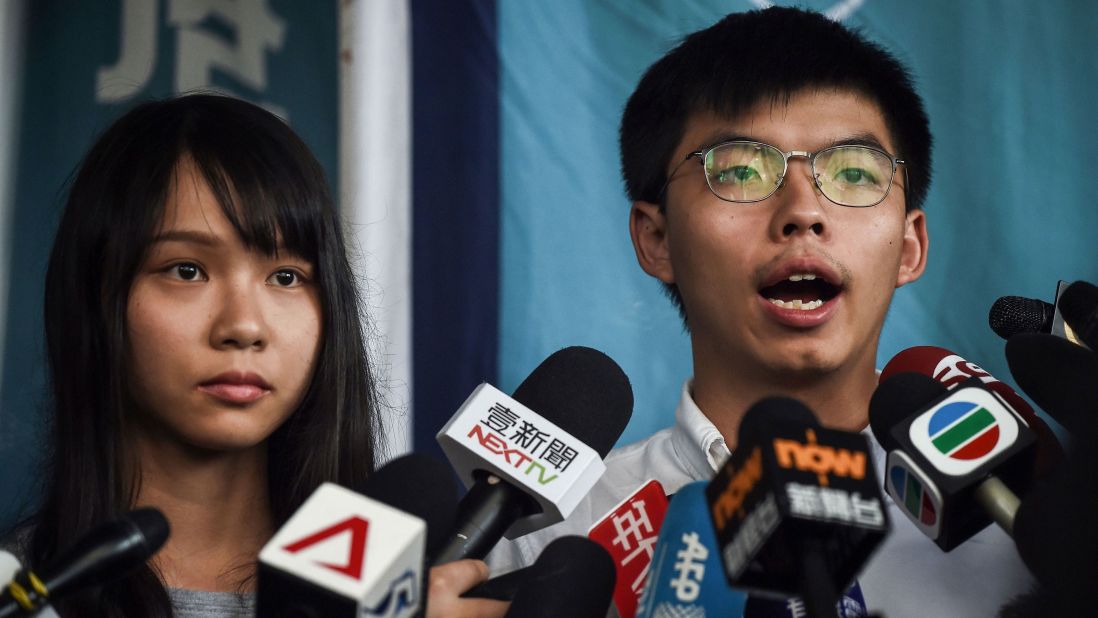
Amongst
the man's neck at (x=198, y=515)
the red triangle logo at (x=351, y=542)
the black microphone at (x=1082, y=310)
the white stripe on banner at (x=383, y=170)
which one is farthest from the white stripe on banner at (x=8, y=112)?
the black microphone at (x=1082, y=310)

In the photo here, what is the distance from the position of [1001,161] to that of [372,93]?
1041 mm

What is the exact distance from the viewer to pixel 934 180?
192 centimetres

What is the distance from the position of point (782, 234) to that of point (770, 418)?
790 mm

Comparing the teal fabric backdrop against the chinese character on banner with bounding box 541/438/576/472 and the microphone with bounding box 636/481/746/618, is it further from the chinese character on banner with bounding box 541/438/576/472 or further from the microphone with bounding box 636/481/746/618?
the microphone with bounding box 636/481/746/618

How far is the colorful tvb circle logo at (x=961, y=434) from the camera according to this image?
95 cm

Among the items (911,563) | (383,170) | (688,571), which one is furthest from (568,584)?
(383,170)

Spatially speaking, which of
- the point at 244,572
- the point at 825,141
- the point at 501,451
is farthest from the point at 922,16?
the point at 244,572

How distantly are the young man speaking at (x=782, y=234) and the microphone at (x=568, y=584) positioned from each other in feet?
1.78

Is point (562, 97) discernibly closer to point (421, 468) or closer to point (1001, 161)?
point (1001, 161)

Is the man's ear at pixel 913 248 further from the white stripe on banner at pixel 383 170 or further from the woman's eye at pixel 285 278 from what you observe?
the woman's eye at pixel 285 278

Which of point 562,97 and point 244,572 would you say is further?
point 562,97

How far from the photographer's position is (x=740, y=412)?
5.56 feet

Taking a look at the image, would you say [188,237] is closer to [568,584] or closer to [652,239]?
[568,584]

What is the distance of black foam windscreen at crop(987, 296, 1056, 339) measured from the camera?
1137 mm
